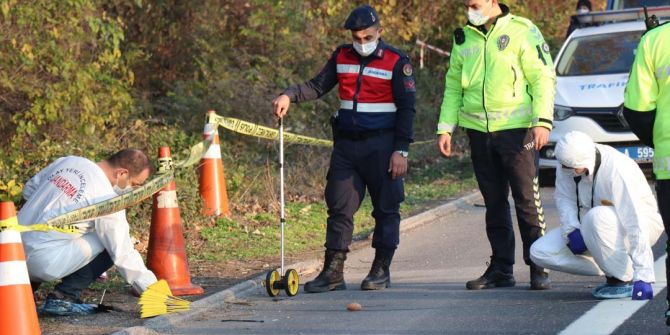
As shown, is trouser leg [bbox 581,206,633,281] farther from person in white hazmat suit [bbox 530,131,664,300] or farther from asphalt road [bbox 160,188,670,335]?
asphalt road [bbox 160,188,670,335]

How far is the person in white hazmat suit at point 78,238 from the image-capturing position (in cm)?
786

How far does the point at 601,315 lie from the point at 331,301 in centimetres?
182

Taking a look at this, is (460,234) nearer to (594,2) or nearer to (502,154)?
(502,154)

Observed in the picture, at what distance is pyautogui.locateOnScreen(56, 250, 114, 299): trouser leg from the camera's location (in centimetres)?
813

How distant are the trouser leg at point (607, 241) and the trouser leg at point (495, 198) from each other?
0.81 meters

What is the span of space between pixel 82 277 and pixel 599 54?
862 cm

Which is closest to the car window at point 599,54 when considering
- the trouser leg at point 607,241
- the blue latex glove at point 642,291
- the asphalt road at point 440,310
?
the asphalt road at point 440,310

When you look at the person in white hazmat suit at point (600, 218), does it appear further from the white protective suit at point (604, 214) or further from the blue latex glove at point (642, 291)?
the blue latex glove at point (642, 291)

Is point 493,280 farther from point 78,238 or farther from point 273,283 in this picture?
point 78,238

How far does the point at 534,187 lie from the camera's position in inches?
339

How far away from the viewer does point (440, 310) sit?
317 inches

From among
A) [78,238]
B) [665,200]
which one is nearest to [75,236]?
[78,238]

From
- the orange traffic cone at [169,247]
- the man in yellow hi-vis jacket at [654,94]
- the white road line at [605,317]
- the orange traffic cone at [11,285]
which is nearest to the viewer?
the man in yellow hi-vis jacket at [654,94]

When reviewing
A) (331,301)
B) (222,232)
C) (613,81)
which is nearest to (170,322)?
(331,301)
